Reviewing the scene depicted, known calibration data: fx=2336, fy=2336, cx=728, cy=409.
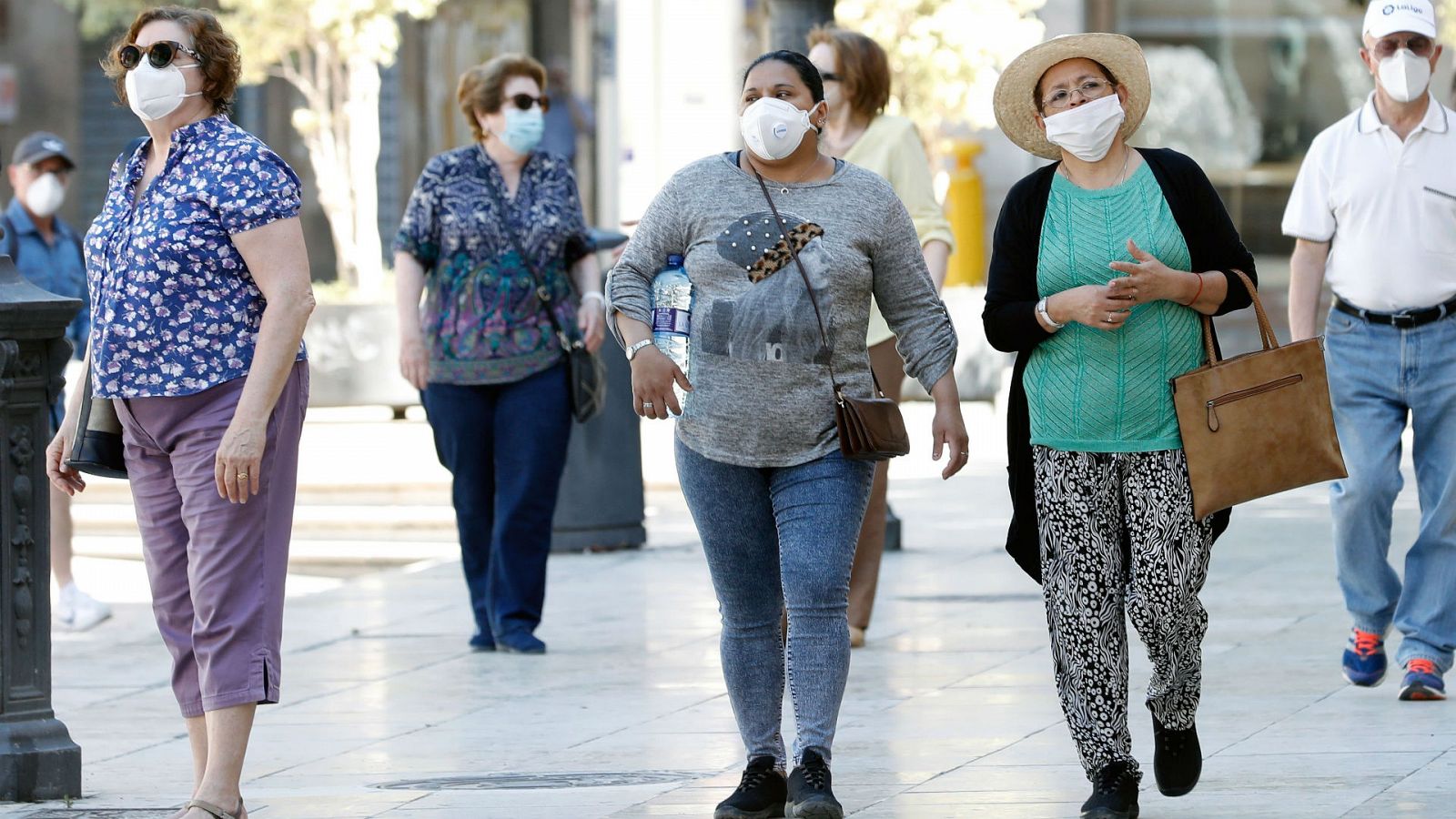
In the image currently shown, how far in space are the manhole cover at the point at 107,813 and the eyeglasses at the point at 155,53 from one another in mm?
1811

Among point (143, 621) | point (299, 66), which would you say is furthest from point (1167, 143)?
point (143, 621)

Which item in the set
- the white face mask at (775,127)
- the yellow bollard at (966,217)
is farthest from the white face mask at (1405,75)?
the yellow bollard at (966,217)

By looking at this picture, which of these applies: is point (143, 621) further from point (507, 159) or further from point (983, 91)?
point (983, 91)

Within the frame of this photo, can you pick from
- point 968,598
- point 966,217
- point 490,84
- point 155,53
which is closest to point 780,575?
point 155,53

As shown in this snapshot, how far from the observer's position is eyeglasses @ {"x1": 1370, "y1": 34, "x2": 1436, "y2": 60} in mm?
6758

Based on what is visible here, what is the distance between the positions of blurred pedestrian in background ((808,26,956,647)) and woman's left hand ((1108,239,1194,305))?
2.84 metres

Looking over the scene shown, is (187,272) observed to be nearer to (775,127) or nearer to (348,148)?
(775,127)

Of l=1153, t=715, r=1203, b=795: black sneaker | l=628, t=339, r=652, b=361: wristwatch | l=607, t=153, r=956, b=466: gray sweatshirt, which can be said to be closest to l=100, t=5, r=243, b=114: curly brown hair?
l=607, t=153, r=956, b=466: gray sweatshirt

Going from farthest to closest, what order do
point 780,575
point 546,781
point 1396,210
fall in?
1. point 1396,210
2. point 546,781
3. point 780,575

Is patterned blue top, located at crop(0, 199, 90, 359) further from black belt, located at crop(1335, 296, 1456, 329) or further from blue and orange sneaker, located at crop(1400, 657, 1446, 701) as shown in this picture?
blue and orange sneaker, located at crop(1400, 657, 1446, 701)

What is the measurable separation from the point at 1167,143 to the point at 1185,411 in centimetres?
1533

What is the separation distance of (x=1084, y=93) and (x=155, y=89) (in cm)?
210

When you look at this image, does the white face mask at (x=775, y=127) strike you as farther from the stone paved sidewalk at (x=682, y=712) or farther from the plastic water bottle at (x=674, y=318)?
the stone paved sidewalk at (x=682, y=712)

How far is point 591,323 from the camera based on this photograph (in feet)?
27.1
